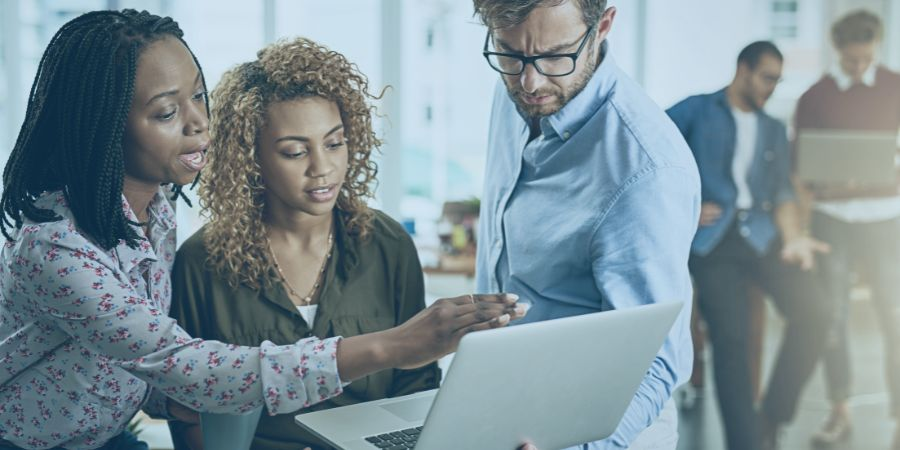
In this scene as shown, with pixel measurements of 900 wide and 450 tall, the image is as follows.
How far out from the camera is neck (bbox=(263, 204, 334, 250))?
61.5 inches

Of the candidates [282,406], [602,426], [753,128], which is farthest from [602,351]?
[753,128]

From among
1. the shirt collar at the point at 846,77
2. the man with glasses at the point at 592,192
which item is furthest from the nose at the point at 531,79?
the shirt collar at the point at 846,77

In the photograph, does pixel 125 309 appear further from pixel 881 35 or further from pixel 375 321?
pixel 881 35

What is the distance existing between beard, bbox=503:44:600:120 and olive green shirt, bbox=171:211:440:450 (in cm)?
34

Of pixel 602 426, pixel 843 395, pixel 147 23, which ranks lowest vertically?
pixel 843 395

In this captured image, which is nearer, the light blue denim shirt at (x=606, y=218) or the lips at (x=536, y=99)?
the light blue denim shirt at (x=606, y=218)

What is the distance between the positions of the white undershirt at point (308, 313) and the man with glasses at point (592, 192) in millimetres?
331

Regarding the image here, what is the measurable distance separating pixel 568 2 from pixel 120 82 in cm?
67

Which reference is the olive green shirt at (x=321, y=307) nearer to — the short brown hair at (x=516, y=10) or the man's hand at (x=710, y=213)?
the short brown hair at (x=516, y=10)

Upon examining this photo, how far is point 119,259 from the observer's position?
1312mm

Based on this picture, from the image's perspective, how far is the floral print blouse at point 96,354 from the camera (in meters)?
1.24

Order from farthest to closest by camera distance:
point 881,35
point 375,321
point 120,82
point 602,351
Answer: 1. point 881,35
2. point 375,321
3. point 120,82
4. point 602,351

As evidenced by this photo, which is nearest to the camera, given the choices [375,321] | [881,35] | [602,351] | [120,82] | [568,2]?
[602,351]

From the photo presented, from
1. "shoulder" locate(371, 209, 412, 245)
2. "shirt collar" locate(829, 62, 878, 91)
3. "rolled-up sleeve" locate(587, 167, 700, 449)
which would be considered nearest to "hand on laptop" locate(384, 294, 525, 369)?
"rolled-up sleeve" locate(587, 167, 700, 449)
